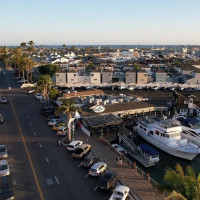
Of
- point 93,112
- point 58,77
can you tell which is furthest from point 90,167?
point 58,77

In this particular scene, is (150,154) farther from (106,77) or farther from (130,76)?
(106,77)

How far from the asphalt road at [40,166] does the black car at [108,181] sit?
78 cm

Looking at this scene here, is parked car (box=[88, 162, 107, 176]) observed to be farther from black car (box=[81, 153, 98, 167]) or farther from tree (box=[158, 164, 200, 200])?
tree (box=[158, 164, 200, 200])

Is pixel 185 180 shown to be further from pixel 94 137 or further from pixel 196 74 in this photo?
pixel 196 74

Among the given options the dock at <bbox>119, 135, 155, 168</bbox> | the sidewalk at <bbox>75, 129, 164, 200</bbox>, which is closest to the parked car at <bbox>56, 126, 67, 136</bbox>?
the sidewalk at <bbox>75, 129, 164, 200</bbox>

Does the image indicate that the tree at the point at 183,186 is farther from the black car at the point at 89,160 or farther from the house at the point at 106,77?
the house at the point at 106,77

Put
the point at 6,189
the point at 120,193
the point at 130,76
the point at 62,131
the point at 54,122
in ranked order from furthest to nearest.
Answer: the point at 130,76 < the point at 54,122 < the point at 62,131 < the point at 6,189 < the point at 120,193

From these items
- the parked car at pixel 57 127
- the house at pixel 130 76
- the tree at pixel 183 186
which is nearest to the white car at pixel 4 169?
the parked car at pixel 57 127

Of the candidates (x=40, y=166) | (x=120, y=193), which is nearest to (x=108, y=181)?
(x=120, y=193)

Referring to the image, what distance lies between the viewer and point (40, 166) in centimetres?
2788

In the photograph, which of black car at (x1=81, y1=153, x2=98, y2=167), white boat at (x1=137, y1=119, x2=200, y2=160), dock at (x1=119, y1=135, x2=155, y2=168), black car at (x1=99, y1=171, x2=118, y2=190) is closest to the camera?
black car at (x1=99, y1=171, x2=118, y2=190)

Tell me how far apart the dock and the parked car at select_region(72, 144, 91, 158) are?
6.91 metres

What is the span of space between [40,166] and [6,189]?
20.8ft

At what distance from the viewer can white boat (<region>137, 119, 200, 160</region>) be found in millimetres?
33938
